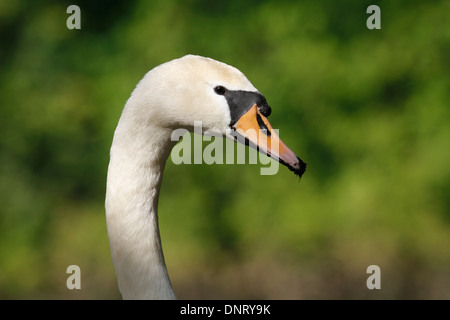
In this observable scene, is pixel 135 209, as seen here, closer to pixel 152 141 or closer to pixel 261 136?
pixel 152 141

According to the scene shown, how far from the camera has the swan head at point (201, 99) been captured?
148 cm

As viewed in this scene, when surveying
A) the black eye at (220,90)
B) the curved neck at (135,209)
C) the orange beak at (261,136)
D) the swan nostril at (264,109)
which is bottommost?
the curved neck at (135,209)

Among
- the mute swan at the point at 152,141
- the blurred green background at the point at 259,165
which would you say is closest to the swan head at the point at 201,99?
Answer: the mute swan at the point at 152,141

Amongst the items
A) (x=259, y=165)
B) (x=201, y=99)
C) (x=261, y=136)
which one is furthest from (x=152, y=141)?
(x=259, y=165)

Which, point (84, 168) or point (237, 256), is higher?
point (84, 168)

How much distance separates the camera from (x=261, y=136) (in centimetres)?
158

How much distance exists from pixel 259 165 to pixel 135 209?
1.95m

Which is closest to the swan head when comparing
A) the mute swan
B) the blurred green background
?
the mute swan

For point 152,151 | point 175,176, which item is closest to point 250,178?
point 175,176

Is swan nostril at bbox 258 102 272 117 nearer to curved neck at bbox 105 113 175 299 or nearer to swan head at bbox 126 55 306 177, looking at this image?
swan head at bbox 126 55 306 177

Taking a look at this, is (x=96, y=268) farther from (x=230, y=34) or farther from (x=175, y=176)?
(x=230, y=34)

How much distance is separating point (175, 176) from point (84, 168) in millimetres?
559

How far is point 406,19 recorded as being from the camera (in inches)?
140

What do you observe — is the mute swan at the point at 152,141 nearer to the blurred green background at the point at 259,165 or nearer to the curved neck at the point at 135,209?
the curved neck at the point at 135,209
